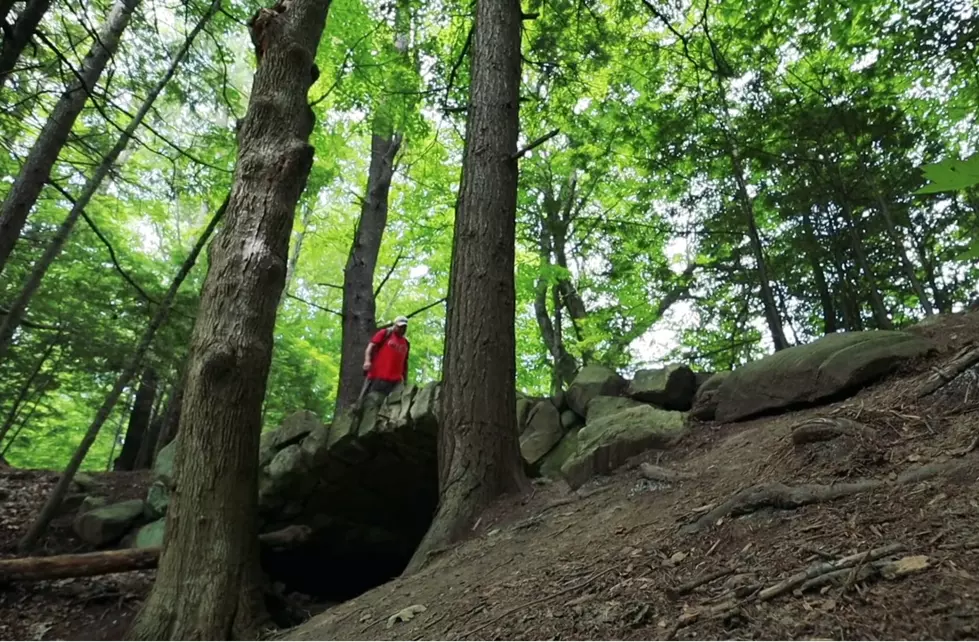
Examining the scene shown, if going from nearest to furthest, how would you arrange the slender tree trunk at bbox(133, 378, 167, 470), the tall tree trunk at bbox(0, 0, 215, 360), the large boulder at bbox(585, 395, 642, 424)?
1. the large boulder at bbox(585, 395, 642, 424)
2. the tall tree trunk at bbox(0, 0, 215, 360)
3. the slender tree trunk at bbox(133, 378, 167, 470)

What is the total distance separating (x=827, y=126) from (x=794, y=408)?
20.3 feet

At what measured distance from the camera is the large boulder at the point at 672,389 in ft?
20.1

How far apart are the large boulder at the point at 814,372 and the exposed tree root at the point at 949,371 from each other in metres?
0.81

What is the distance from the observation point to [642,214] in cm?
1263

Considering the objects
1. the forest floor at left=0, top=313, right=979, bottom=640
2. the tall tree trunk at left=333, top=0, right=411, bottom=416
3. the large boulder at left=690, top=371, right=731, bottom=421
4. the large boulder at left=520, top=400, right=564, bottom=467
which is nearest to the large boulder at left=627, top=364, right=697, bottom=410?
the large boulder at left=690, top=371, right=731, bottom=421

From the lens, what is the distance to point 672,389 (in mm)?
6133

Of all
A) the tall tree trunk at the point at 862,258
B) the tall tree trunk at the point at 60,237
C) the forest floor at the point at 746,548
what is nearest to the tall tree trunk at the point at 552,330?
the tall tree trunk at the point at 862,258

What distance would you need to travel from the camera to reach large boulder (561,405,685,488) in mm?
4656

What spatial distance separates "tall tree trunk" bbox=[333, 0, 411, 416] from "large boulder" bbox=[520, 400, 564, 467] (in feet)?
11.9

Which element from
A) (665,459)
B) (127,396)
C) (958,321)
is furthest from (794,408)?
(127,396)

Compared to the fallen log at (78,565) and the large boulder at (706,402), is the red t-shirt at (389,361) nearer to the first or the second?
the fallen log at (78,565)

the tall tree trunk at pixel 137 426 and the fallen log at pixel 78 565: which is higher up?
the tall tree trunk at pixel 137 426

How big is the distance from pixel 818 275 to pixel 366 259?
26.6ft

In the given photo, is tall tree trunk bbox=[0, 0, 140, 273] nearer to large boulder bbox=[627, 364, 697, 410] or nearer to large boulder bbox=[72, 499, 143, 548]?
large boulder bbox=[72, 499, 143, 548]
